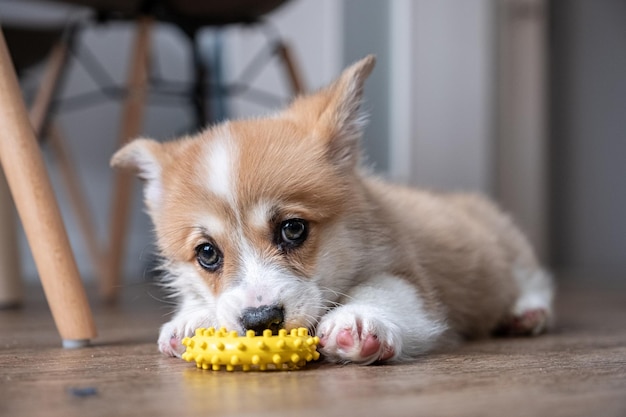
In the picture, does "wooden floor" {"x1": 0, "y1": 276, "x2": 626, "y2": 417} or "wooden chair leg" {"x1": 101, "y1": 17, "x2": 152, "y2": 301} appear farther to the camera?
"wooden chair leg" {"x1": 101, "y1": 17, "x2": 152, "y2": 301}

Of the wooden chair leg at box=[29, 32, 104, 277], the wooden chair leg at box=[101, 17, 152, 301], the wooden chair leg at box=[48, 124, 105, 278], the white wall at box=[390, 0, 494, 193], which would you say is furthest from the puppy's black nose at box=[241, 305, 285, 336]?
the white wall at box=[390, 0, 494, 193]

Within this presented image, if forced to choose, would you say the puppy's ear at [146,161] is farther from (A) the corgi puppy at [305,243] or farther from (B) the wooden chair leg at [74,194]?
(B) the wooden chair leg at [74,194]

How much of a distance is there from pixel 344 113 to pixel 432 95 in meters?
2.77

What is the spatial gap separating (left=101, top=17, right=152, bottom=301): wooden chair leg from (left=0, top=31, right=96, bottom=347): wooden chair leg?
1.12 meters

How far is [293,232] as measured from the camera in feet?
5.06

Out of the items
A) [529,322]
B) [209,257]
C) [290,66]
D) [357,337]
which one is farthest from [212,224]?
[290,66]

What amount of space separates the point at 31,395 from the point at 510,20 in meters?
4.27

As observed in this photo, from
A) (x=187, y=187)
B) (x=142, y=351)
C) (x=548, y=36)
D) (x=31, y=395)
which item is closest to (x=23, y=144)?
(x=187, y=187)

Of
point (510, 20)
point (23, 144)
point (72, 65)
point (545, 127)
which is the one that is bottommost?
point (23, 144)

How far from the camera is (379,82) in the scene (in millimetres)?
4273

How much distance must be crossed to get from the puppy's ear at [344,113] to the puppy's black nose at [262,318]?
0.43 m

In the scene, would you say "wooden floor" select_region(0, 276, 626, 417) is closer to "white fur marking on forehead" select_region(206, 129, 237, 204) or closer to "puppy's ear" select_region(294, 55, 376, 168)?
"white fur marking on forehead" select_region(206, 129, 237, 204)

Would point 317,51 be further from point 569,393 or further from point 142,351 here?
point 569,393

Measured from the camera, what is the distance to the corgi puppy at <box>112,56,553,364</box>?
1.46m
